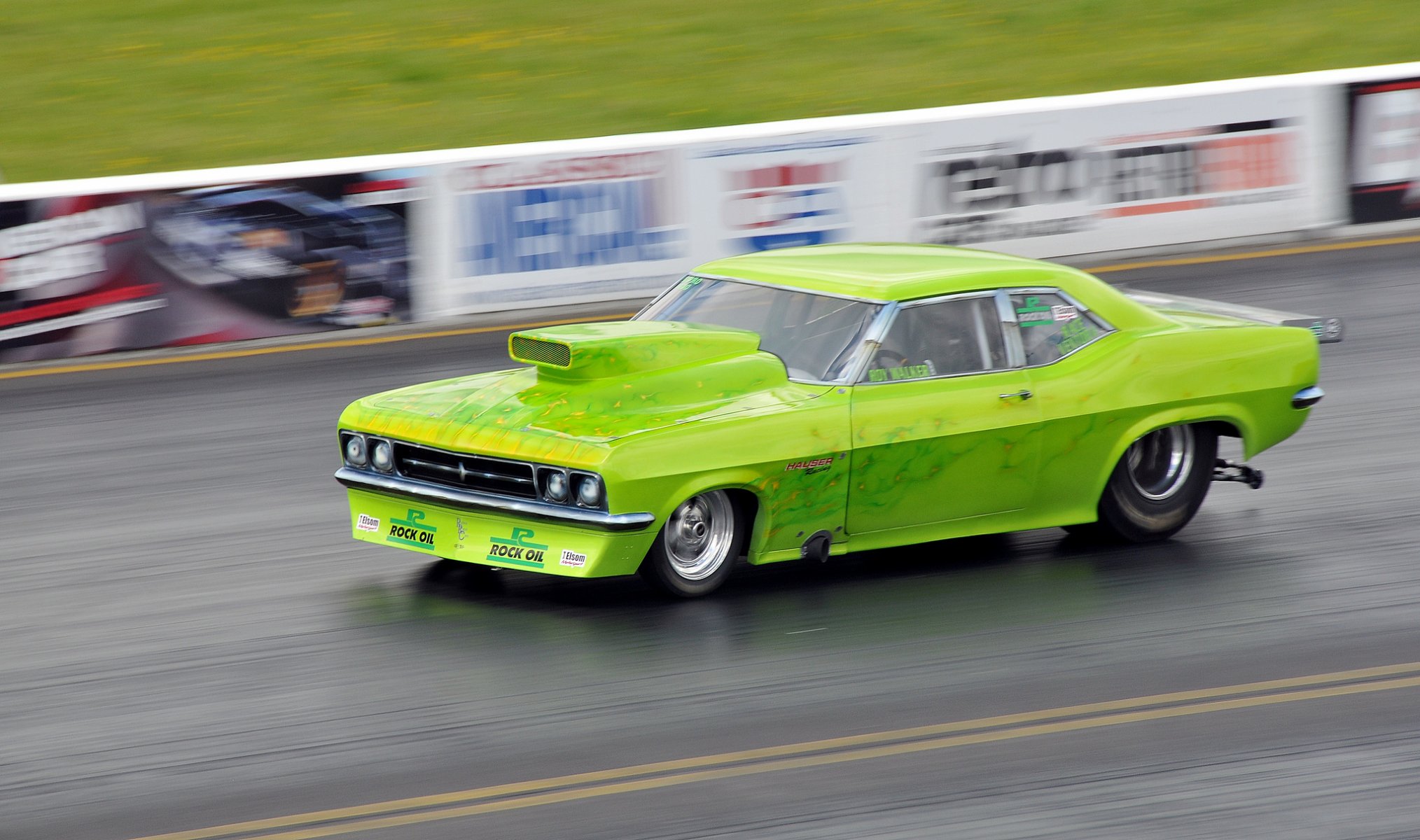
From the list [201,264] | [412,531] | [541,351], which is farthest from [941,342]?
[201,264]

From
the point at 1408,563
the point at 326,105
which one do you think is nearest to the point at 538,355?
the point at 1408,563

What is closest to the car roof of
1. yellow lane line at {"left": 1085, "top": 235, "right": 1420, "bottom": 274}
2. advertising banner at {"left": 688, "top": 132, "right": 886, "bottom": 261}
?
advertising banner at {"left": 688, "top": 132, "right": 886, "bottom": 261}

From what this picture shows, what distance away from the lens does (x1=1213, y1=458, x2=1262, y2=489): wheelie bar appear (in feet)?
27.1

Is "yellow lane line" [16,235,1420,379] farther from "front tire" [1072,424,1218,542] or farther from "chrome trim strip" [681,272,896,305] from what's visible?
"front tire" [1072,424,1218,542]

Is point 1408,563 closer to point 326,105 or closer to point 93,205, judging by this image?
point 93,205

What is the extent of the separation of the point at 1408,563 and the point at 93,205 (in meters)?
9.41

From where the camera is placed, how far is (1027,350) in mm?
7684

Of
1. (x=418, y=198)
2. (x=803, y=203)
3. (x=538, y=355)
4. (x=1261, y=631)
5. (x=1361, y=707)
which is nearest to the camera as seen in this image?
(x=1361, y=707)

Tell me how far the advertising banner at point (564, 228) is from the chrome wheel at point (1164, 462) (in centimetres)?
667

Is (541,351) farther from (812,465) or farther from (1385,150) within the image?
(1385,150)

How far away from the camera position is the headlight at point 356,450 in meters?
7.38

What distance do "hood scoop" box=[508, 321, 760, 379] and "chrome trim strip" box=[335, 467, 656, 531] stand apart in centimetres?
68

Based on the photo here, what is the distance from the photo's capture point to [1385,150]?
1583 centimetres

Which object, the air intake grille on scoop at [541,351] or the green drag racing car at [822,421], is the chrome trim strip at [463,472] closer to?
the green drag racing car at [822,421]
